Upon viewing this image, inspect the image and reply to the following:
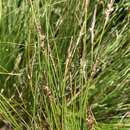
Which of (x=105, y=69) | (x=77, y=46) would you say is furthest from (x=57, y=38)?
(x=105, y=69)

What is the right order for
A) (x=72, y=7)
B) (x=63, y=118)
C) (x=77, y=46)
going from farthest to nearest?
(x=72, y=7) → (x=77, y=46) → (x=63, y=118)

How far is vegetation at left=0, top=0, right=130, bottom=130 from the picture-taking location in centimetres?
103

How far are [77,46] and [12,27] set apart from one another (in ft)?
0.94

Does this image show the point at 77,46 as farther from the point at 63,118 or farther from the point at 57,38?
the point at 63,118

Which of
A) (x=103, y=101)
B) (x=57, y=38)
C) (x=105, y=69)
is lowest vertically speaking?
(x=103, y=101)

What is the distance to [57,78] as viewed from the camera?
1029mm

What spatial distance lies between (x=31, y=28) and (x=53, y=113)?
290 mm

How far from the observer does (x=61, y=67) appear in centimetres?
114

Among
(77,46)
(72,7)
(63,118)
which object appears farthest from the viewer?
(72,7)

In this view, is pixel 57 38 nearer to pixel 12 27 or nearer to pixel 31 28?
pixel 31 28

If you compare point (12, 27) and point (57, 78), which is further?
point (12, 27)

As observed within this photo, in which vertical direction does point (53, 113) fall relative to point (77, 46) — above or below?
below

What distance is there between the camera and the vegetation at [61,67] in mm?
1033

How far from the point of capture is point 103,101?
1.18 meters
